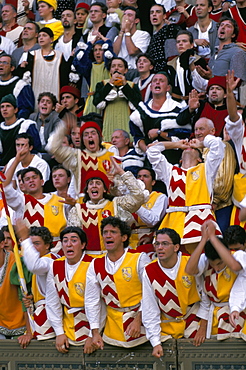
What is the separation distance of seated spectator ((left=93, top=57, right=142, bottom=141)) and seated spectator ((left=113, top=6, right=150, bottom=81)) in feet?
2.71

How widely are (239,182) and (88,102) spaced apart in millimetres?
3483

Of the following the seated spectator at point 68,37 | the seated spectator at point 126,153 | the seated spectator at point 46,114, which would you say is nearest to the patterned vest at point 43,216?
the seated spectator at point 126,153

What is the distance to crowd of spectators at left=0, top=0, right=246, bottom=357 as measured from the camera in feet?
28.3

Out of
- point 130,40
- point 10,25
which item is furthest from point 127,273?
point 10,25

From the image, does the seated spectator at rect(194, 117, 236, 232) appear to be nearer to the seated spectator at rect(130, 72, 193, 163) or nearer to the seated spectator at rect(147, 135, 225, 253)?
the seated spectator at rect(147, 135, 225, 253)

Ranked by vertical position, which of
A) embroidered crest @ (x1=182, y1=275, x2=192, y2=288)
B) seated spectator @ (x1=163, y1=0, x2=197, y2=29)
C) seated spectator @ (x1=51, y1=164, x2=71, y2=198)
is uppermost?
seated spectator @ (x1=163, y1=0, x2=197, y2=29)

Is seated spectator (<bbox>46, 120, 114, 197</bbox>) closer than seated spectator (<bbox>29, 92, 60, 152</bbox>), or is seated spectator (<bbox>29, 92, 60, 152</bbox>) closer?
seated spectator (<bbox>46, 120, 114, 197</bbox>)

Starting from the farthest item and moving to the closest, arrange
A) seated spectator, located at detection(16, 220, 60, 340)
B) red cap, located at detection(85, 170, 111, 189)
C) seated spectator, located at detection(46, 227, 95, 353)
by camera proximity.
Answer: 1. red cap, located at detection(85, 170, 111, 189)
2. seated spectator, located at detection(16, 220, 60, 340)
3. seated spectator, located at detection(46, 227, 95, 353)

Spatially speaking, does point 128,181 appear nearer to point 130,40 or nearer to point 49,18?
point 130,40

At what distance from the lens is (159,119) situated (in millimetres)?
11344

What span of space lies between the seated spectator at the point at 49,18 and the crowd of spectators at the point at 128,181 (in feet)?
2.54

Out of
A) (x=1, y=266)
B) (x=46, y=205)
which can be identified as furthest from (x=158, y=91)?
(x=1, y=266)

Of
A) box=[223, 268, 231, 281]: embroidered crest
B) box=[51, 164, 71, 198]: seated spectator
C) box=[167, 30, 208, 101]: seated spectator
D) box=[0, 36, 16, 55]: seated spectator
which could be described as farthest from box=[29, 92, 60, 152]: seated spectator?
box=[223, 268, 231, 281]: embroidered crest

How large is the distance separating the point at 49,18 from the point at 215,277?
7468 millimetres
